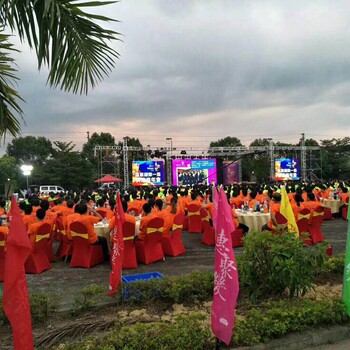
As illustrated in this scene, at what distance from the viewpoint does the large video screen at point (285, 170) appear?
119ft

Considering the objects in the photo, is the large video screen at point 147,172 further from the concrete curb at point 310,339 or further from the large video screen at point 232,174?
the concrete curb at point 310,339

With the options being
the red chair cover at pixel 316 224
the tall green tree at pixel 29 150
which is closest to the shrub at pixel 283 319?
the red chair cover at pixel 316 224

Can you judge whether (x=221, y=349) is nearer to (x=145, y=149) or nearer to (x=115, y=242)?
(x=115, y=242)

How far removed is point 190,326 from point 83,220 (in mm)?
3776

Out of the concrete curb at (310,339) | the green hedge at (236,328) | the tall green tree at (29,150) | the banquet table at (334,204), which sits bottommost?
the concrete curb at (310,339)

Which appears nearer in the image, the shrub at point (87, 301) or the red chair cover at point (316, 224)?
the shrub at point (87, 301)

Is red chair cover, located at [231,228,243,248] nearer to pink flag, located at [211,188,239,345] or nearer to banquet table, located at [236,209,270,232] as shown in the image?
banquet table, located at [236,209,270,232]

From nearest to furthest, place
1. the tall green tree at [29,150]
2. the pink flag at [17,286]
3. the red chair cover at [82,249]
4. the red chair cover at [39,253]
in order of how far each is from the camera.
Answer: the pink flag at [17,286]
the red chair cover at [39,253]
the red chair cover at [82,249]
the tall green tree at [29,150]

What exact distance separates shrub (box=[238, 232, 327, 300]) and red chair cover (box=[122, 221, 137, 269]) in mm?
2722

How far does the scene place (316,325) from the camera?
3.85 meters

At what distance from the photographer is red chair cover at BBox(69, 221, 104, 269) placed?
6834 mm

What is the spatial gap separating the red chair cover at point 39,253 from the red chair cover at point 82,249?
49cm

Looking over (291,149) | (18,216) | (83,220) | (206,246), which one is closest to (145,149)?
(291,149)

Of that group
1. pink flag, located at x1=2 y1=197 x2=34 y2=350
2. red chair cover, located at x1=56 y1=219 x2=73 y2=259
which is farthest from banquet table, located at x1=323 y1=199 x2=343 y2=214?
pink flag, located at x1=2 y1=197 x2=34 y2=350
